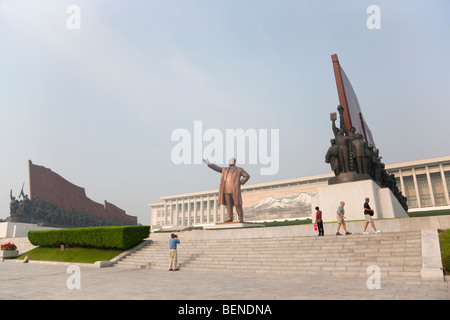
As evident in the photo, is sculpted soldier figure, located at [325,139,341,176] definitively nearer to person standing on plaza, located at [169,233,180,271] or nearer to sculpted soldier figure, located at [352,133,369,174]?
sculpted soldier figure, located at [352,133,369,174]

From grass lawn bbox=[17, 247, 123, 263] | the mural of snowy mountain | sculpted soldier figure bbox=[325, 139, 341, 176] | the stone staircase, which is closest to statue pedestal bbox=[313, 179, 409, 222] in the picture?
sculpted soldier figure bbox=[325, 139, 341, 176]

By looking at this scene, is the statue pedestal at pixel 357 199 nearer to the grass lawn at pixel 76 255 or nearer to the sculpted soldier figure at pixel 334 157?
the sculpted soldier figure at pixel 334 157

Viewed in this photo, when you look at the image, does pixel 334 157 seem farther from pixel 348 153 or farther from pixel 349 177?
pixel 349 177

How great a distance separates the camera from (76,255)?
43.9 ft

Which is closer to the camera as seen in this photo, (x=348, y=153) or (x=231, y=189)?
(x=348, y=153)

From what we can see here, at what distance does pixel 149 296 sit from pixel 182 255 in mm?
6105

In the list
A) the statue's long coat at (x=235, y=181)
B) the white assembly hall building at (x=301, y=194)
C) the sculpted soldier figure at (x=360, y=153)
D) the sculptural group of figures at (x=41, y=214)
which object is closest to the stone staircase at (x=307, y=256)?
the sculpted soldier figure at (x=360, y=153)

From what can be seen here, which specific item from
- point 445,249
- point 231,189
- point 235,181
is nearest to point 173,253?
point 445,249

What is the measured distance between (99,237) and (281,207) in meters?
47.2

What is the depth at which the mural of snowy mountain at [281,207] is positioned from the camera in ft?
177

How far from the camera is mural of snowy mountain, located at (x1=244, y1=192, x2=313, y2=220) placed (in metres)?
54.1

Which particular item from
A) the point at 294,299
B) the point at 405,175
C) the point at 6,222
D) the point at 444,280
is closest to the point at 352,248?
the point at 444,280

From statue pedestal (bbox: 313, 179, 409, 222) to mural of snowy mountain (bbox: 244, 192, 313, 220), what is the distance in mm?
40766

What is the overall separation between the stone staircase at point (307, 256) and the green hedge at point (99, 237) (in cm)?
124
